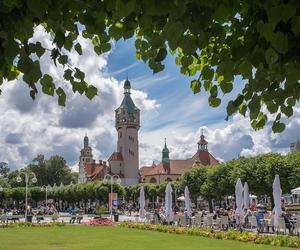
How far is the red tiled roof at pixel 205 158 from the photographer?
137125mm

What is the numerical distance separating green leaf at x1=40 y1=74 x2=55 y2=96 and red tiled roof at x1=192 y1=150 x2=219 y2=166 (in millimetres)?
131756

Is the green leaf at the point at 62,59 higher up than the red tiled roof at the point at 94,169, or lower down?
lower down

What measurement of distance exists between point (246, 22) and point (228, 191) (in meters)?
55.8

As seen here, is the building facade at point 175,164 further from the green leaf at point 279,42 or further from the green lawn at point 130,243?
the green leaf at point 279,42

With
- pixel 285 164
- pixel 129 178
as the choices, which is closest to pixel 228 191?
pixel 285 164

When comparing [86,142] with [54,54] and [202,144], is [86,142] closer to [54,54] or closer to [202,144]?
[202,144]

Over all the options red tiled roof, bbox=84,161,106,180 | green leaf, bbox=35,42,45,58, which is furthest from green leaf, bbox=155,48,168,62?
red tiled roof, bbox=84,161,106,180

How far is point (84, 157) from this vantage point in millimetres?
162625

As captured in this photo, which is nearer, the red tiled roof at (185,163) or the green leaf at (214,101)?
the green leaf at (214,101)

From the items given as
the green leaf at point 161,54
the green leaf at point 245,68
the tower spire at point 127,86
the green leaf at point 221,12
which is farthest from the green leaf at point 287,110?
the tower spire at point 127,86

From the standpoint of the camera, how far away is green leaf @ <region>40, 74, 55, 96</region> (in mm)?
4566

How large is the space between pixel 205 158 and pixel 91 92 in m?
135

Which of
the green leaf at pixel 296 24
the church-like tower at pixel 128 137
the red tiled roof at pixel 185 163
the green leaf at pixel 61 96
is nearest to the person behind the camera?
the green leaf at pixel 296 24

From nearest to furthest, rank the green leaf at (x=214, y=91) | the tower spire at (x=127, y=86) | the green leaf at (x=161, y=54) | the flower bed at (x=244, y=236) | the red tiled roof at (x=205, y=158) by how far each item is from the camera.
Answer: the green leaf at (x=161, y=54) < the green leaf at (x=214, y=91) < the flower bed at (x=244, y=236) < the red tiled roof at (x=205, y=158) < the tower spire at (x=127, y=86)
